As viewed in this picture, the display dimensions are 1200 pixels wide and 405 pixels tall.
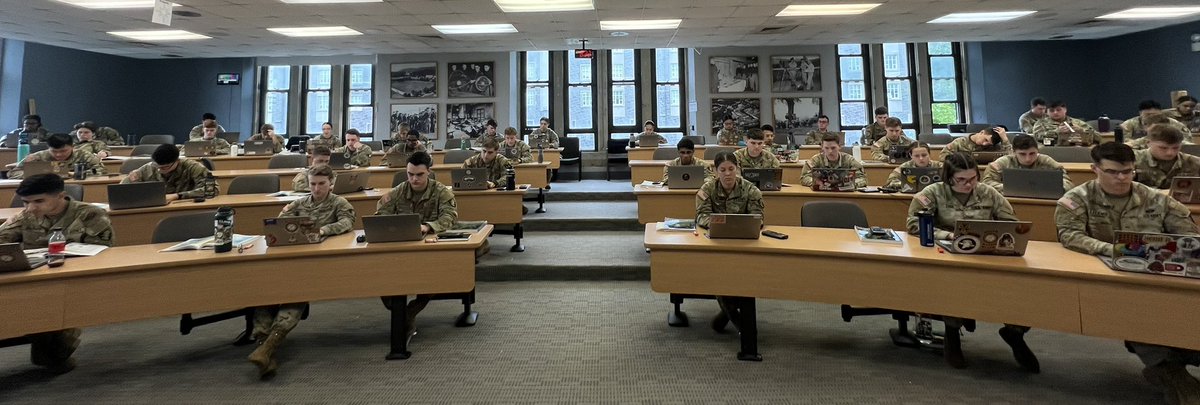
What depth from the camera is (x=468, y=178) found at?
15.3 ft

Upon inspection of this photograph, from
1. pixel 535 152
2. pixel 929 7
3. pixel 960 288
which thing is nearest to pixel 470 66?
pixel 535 152

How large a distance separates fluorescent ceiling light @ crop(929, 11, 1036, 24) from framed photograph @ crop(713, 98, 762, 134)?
12.0ft

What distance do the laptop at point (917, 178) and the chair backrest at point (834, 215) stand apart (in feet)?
3.91

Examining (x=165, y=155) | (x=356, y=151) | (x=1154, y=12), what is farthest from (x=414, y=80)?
(x=1154, y=12)

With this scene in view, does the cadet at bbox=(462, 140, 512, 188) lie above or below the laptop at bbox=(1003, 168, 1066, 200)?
above

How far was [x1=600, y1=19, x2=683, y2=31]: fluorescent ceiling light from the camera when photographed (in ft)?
24.2

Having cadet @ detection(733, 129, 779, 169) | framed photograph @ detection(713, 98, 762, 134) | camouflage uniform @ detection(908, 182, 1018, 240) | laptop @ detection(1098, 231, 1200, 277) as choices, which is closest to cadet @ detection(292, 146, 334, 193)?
cadet @ detection(733, 129, 779, 169)

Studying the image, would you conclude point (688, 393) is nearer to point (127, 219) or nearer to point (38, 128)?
point (127, 219)

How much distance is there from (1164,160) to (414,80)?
11.3 metres

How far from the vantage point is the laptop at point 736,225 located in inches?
109

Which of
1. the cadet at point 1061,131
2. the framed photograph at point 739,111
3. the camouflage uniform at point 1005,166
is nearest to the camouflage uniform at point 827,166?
the camouflage uniform at point 1005,166

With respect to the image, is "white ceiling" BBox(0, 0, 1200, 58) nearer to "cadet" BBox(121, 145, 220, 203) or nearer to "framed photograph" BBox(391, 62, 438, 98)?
"framed photograph" BBox(391, 62, 438, 98)

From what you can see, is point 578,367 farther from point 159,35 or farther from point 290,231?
point 159,35

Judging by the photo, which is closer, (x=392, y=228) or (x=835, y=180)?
(x=392, y=228)
